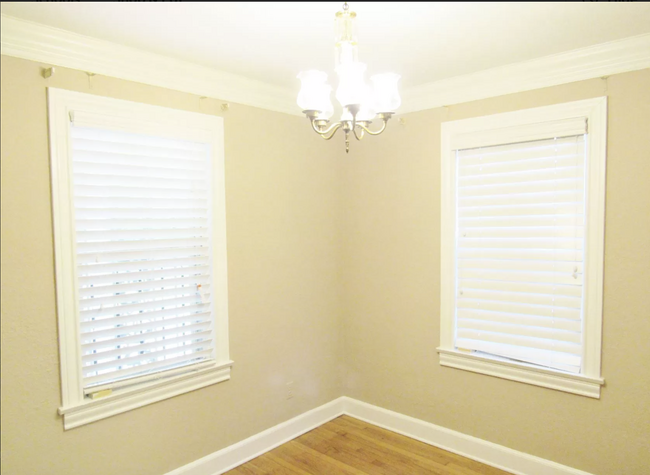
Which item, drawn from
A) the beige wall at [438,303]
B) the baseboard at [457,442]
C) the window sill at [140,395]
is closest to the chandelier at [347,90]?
the beige wall at [438,303]

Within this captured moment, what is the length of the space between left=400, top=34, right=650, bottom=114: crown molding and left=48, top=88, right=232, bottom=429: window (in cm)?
152

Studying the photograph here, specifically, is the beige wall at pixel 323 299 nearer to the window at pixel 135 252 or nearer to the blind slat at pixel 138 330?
the window at pixel 135 252

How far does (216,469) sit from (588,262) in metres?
2.68

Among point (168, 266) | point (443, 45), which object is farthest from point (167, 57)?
point (443, 45)

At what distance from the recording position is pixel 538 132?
2.67 meters

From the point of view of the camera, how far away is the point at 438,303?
315 centimetres

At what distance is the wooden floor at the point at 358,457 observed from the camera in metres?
2.87

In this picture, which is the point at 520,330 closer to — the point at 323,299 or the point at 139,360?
the point at 323,299

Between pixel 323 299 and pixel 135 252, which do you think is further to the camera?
pixel 323 299

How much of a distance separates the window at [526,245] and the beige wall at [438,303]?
2.9 inches

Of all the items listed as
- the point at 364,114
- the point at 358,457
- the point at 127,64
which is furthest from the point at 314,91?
the point at 358,457

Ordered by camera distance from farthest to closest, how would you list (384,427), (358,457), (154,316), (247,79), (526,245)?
(384,427)
(358,457)
(247,79)
(526,245)
(154,316)

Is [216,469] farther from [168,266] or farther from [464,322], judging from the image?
[464,322]

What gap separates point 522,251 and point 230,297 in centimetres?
196
